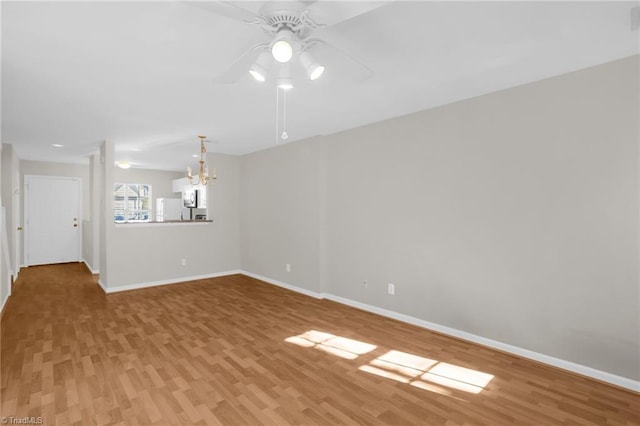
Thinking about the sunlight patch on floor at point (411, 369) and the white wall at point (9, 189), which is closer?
the sunlight patch on floor at point (411, 369)

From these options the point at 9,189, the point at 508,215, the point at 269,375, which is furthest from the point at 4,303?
the point at 508,215

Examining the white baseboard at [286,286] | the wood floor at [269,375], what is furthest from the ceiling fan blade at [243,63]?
the white baseboard at [286,286]

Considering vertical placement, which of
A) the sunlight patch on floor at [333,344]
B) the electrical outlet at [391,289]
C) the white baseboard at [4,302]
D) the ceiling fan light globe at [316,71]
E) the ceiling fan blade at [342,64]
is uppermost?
the ceiling fan blade at [342,64]

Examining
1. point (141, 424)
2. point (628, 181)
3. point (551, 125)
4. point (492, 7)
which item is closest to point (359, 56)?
point (492, 7)

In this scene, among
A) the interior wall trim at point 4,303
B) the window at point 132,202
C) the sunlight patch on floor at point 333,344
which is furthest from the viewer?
the window at point 132,202

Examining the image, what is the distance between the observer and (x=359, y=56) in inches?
90.2

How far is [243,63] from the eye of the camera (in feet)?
5.63

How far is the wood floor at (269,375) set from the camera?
2.04 m

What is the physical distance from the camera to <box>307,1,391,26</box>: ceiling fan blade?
1273 millimetres

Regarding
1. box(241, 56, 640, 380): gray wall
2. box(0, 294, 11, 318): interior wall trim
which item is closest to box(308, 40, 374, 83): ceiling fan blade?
box(241, 56, 640, 380): gray wall

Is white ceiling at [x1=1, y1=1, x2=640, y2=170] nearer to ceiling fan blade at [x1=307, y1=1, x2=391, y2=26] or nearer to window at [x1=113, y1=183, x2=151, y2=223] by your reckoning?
ceiling fan blade at [x1=307, y1=1, x2=391, y2=26]

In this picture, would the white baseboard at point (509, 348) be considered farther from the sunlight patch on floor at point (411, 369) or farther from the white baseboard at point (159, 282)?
the white baseboard at point (159, 282)

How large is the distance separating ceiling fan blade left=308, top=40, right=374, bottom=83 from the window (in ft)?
27.0

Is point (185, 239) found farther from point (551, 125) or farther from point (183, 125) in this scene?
point (551, 125)
